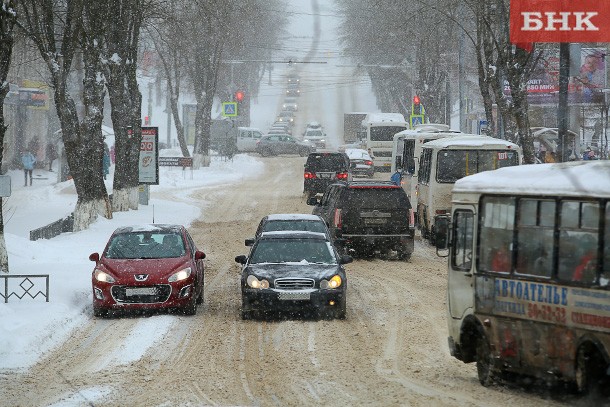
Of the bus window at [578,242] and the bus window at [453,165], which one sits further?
the bus window at [453,165]

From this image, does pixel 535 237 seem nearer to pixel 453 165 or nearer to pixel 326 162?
pixel 453 165

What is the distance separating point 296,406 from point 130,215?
82.5 feet

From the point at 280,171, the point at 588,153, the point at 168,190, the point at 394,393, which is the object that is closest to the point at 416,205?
the point at 588,153

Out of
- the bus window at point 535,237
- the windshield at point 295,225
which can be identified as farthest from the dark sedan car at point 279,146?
the bus window at point 535,237

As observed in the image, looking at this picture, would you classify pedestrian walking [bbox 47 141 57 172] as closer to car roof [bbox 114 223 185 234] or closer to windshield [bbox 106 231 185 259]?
car roof [bbox 114 223 185 234]

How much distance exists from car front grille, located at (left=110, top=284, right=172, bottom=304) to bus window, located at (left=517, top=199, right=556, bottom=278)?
7.46 metres

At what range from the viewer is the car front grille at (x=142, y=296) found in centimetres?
1703

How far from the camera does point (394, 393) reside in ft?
36.4

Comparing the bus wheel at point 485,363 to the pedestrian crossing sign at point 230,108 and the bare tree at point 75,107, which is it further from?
the pedestrian crossing sign at point 230,108

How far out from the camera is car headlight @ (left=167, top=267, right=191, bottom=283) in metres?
17.1

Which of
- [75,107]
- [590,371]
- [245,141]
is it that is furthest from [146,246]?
[245,141]

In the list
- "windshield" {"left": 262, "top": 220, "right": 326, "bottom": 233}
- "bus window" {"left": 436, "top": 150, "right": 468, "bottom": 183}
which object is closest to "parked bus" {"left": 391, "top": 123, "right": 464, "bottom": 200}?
"bus window" {"left": 436, "top": 150, "right": 468, "bottom": 183}

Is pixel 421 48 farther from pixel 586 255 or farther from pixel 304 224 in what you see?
pixel 586 255

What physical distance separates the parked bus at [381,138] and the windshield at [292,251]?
1587 inches
